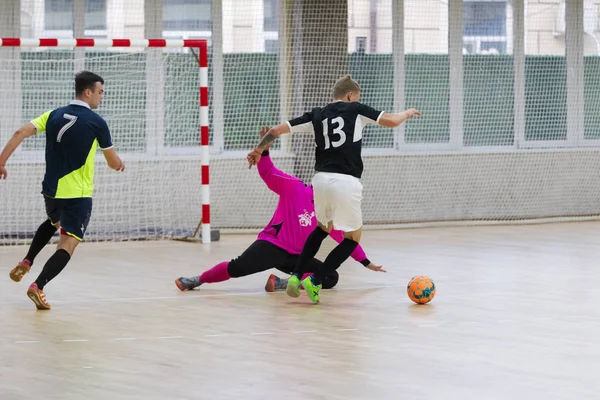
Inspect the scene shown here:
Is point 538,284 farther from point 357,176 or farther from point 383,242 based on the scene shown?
point 383,242

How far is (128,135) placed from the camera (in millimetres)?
13188

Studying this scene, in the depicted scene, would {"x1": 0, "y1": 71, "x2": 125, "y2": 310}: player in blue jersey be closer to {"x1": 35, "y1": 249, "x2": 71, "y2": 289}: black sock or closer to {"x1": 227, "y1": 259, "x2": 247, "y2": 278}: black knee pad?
{"x1": 35, "y1": 249, "x2": 71, "y2": 289}: black sock

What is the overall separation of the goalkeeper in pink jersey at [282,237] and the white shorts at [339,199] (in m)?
0.50

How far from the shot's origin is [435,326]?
6.74 m

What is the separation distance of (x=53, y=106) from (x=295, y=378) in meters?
8.50

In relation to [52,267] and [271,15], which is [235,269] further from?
[271,15]

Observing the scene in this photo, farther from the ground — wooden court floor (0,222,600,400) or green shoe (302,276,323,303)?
green shoe (302,276,323,303)

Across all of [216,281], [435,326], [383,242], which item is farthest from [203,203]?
[435,326]

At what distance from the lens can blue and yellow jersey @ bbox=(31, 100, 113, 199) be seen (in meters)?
7.57

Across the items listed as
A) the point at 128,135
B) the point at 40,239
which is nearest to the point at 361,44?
the point at 128,135

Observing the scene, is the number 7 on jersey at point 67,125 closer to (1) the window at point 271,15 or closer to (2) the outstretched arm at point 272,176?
(2) the outstretched arm at point 272,176

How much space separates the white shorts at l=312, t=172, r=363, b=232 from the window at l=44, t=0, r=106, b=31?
258 inches

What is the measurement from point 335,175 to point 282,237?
771 millimetres

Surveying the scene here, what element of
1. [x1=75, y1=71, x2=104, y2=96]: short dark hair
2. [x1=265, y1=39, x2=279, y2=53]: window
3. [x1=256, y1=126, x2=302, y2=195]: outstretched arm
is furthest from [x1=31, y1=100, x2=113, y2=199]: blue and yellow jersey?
[x1=265, y1=39, x2=279, y2=53]: window
